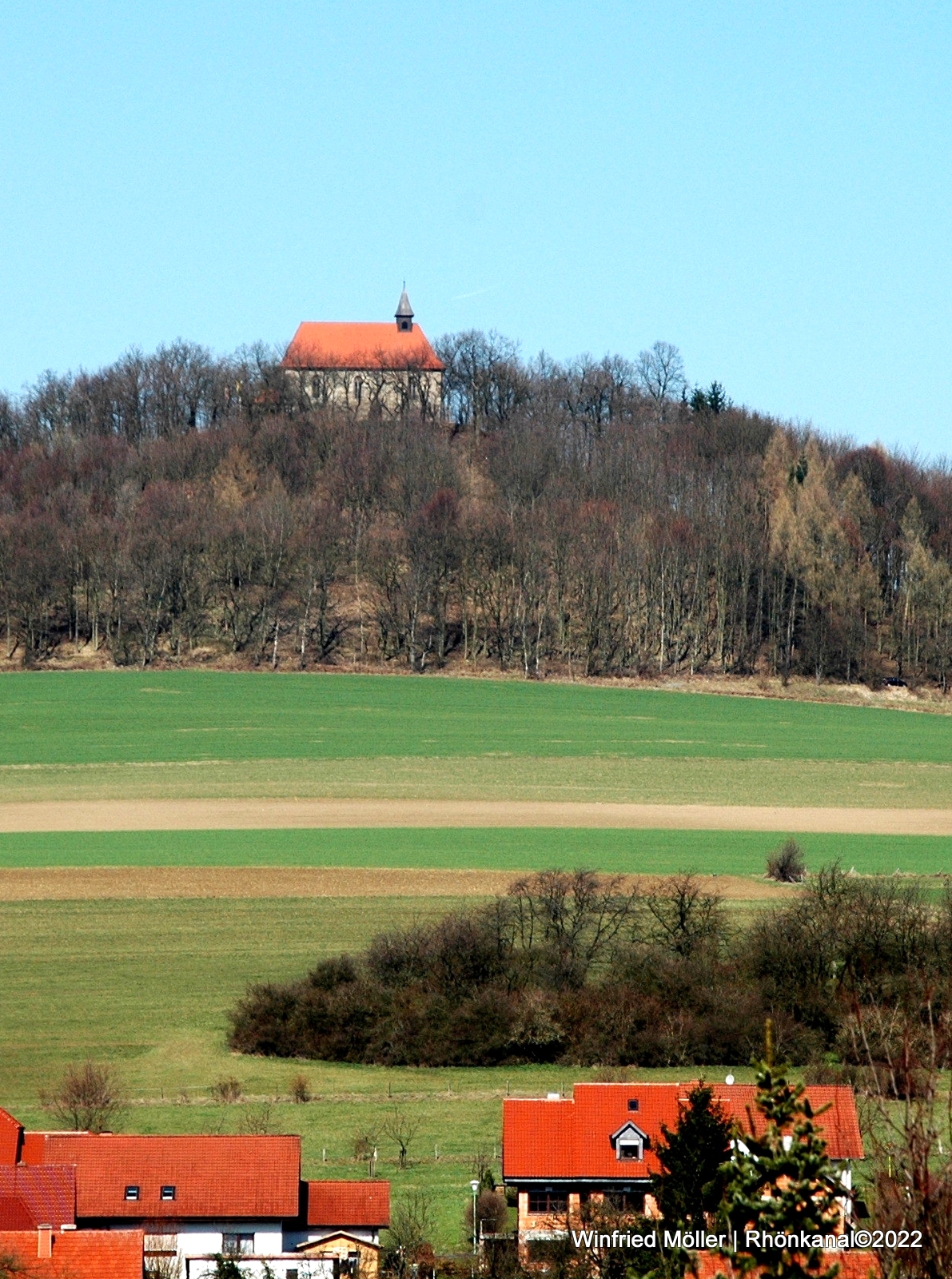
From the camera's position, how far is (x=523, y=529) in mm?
101625

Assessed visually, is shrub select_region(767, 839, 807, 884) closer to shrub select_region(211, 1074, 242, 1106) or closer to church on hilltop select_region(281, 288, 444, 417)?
shrub select_region(211, 1074, 242, 1106)

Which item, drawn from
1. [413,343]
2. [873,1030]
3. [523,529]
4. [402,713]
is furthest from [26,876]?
[413,343]

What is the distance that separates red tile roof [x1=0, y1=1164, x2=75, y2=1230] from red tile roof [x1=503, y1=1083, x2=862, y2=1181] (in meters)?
5.59

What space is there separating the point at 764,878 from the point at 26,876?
1851 centimetres

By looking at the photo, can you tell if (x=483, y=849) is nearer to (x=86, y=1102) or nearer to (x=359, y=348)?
(x=86, y=1102)

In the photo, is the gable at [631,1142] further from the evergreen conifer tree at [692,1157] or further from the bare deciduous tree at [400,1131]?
the evergreen conifer tree at [692,1157]

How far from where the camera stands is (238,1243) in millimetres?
22781

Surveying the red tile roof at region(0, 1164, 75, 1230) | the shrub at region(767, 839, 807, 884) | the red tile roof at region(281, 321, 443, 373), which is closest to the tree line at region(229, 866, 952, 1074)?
the shrub at region(767, 839, 807, 884)

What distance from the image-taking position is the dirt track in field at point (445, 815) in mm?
55188

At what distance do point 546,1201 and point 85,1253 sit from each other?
770 cm

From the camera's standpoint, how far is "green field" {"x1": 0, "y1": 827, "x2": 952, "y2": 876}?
48.3 m

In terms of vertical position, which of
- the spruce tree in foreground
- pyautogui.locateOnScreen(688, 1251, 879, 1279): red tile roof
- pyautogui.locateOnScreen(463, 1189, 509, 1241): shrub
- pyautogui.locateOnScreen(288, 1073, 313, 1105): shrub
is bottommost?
pyautogui.locateOnScreen(288, 1073, 313, 1105): shrub

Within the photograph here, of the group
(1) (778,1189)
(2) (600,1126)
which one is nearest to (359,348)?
(2) (600,1126)

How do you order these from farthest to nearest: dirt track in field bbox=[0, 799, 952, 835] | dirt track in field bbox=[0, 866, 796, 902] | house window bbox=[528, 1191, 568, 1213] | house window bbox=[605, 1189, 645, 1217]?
dirt track in field bbox=[0, 799, 952, 835] < dirt track in field bbox=[0, 866, 796, 902] < house window bbox=[528, 1191, 568, 1213] < house window bbox=[605, 1189, 645, 1217]
